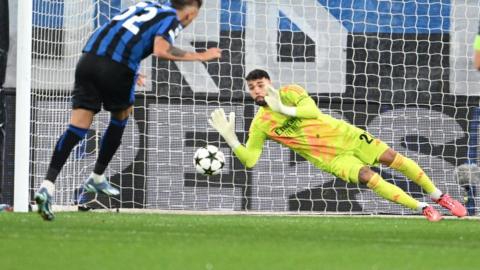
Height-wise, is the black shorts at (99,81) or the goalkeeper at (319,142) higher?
the black shorts at (99,81)

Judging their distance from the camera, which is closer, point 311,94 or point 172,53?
point 172,53

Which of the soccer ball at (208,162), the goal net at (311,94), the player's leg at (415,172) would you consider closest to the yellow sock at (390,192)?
the player's leg at (415,172)

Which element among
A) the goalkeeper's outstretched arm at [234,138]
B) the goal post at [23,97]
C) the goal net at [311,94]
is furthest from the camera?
the goal net at [311,94]

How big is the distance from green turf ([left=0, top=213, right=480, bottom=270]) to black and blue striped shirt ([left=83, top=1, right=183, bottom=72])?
1.32 meters

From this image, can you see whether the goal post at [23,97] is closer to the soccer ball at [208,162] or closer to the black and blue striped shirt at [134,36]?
the soccer ball at [208,162]

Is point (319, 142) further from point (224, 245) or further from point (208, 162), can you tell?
point (224, 245)

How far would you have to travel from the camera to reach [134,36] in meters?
9.08

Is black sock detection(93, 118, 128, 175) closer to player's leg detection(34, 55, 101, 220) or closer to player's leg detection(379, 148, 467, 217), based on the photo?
player's leg detection(34, 55, 101, 220)

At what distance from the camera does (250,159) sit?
12211 mm

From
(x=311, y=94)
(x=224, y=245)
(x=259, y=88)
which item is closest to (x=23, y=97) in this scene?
(x=259, y=88)

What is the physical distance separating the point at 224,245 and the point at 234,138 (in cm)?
491

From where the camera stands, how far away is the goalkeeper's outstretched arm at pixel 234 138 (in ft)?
39.8

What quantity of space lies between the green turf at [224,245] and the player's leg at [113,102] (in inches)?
14.3

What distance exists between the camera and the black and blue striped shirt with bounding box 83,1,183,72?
9055mm
